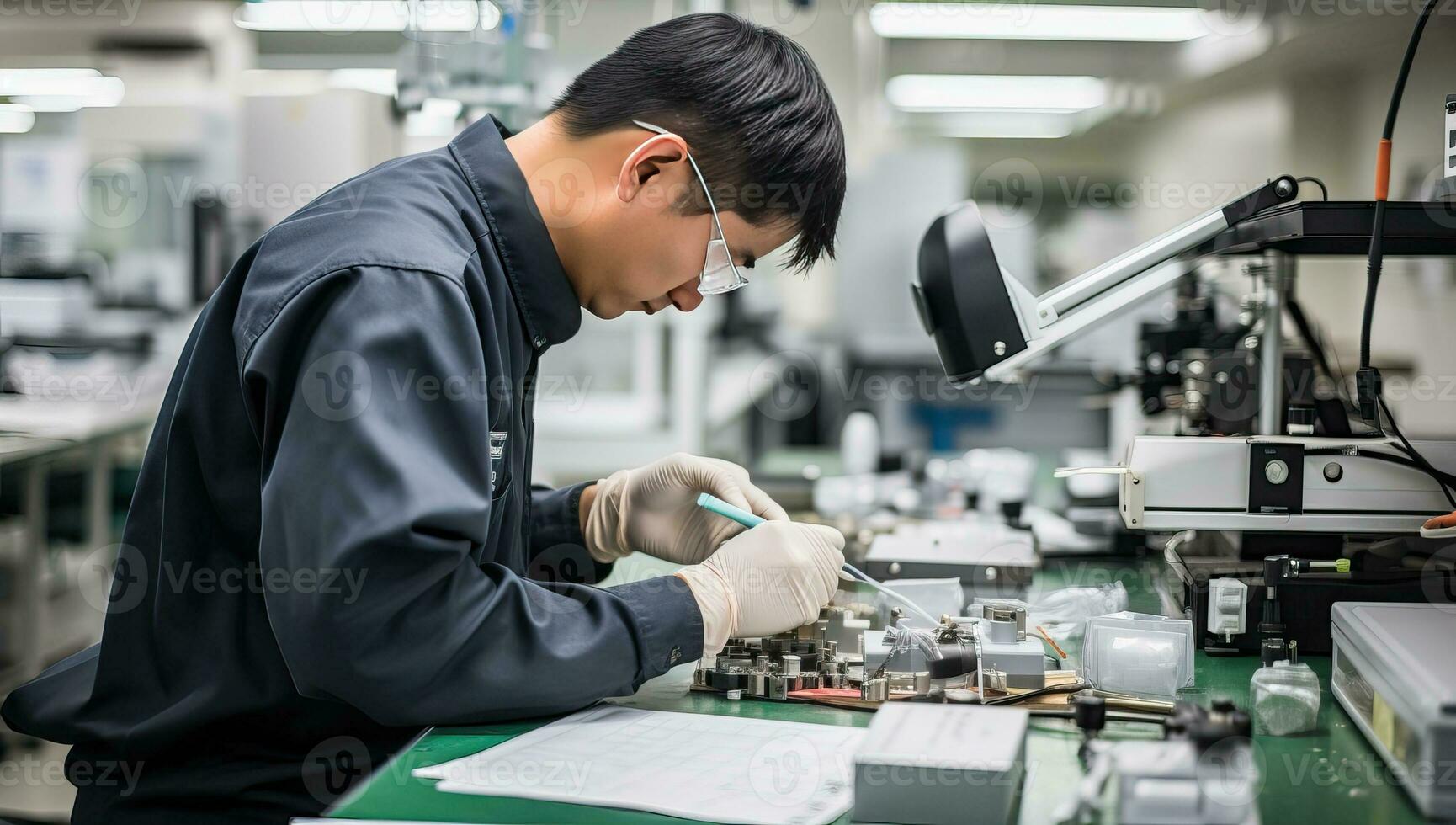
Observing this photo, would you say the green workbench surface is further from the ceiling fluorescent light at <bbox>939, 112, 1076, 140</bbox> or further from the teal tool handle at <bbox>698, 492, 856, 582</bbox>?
the ceiling fluorescent light at <bbox>939, 112, 1076, 140</bbox>

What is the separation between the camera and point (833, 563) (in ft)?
4.08

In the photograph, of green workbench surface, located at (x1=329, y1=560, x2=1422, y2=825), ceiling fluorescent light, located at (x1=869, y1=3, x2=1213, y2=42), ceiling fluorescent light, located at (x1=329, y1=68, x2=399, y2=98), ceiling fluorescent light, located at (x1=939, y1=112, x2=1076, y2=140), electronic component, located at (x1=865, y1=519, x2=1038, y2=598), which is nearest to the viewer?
green workbench surface, located at (x1=329, y1=560, x2=1422, y2=825)

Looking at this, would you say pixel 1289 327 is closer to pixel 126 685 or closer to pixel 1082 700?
pixel 1082 700

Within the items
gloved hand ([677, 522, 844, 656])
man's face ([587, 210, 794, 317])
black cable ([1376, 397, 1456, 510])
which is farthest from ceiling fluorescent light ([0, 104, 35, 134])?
black cable ([1376, 397, 1456, 510])

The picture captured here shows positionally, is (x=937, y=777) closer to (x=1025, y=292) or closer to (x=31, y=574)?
(x=1025, y=292)

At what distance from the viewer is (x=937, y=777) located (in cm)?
81

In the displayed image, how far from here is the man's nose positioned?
1304 millimetres

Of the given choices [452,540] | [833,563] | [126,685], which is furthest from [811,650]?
[126,685]

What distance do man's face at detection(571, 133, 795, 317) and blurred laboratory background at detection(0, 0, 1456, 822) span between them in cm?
77

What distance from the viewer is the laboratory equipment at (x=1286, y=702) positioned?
3.39 feet

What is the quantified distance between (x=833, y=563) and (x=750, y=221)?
0.41 metres

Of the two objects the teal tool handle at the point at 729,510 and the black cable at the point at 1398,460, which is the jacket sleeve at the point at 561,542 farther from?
the black cable at the point at 1398,460

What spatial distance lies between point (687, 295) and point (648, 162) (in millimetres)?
194

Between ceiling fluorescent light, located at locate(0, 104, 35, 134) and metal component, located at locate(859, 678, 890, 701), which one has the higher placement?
ceiling fluorescent light, located at locate(0, 104, 35, 134)
